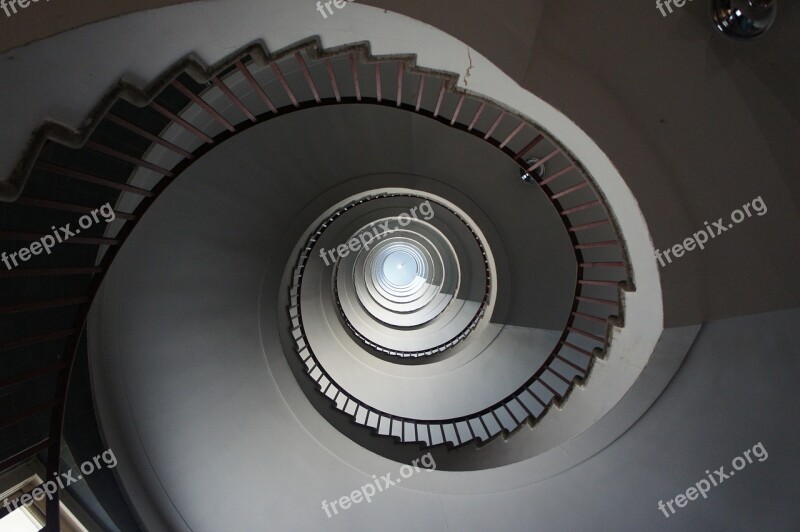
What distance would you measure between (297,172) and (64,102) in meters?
3.51

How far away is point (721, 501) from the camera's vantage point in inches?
135

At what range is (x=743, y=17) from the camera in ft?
6.45

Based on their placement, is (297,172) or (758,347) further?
(297,172)

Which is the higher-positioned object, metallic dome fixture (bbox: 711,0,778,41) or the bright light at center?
the bright light at center

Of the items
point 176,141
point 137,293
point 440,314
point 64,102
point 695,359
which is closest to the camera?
point 64,102

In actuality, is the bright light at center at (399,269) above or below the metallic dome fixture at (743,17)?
above

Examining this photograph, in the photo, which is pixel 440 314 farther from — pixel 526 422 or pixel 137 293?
pixel 137 293

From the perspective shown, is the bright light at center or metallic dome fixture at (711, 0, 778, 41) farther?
the bright light at center

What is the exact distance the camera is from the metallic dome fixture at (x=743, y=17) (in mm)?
1903

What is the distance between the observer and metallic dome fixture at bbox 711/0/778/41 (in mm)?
1903

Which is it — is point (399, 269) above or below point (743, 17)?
above

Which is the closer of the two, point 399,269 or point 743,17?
point 743,17

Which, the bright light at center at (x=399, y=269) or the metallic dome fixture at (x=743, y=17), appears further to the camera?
the bright light at center at (x=399, y=269)

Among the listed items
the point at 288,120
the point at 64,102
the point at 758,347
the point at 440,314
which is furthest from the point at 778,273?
the point at 440,314
